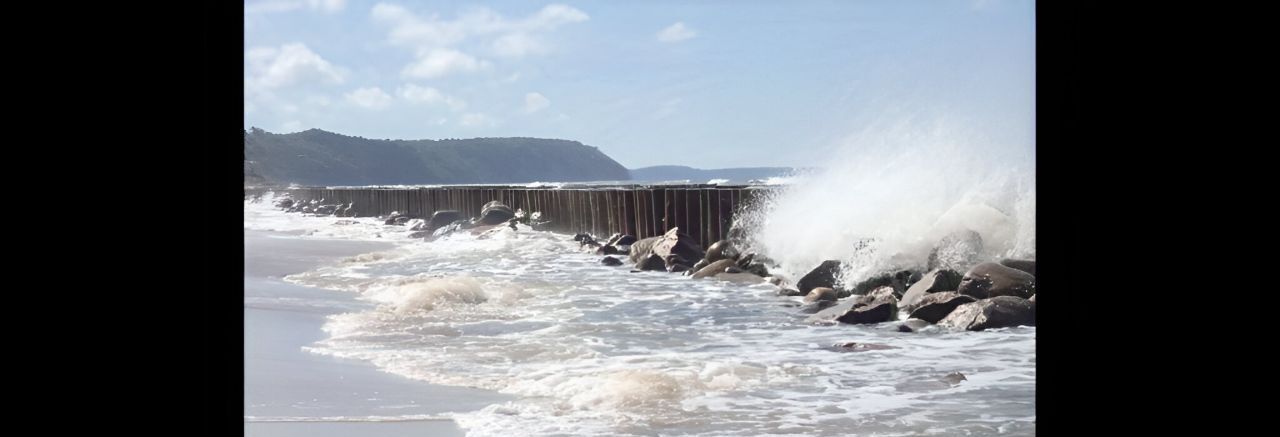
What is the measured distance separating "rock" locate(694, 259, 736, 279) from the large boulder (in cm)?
51

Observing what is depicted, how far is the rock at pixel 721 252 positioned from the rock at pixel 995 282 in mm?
4769

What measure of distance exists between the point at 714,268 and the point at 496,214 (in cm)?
1174

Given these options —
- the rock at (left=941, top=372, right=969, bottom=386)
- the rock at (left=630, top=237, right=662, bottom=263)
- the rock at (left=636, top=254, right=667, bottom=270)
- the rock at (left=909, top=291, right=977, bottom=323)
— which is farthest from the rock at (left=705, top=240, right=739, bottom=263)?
the rock at (left=941, top=372, right=969, bottom=386)

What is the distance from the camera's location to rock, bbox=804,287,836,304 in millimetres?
9469

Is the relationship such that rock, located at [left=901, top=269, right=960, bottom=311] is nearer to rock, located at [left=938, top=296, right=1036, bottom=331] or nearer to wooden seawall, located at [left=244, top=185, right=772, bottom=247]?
rock, located at [left=938, top=296, right=1036, bottom=331]

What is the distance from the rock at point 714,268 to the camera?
39.6 ft

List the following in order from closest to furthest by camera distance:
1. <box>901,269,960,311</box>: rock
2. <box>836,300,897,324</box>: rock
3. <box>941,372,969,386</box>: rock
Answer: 1. <box>941,372,969,386</box>: rock
2. <box>836,300,897,324</box>: rock
3. <box>901,269,960,311</box>: rock

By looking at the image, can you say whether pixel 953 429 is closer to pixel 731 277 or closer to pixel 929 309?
pixel 929 309

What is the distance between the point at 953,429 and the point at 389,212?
33764 millimetres

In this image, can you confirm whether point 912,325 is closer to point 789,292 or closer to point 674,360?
point 674,360

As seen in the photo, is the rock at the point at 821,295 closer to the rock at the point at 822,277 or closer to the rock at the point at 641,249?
the rock at the point at 822,277

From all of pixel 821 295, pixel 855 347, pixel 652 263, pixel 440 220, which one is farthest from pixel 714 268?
pixel 440 220
